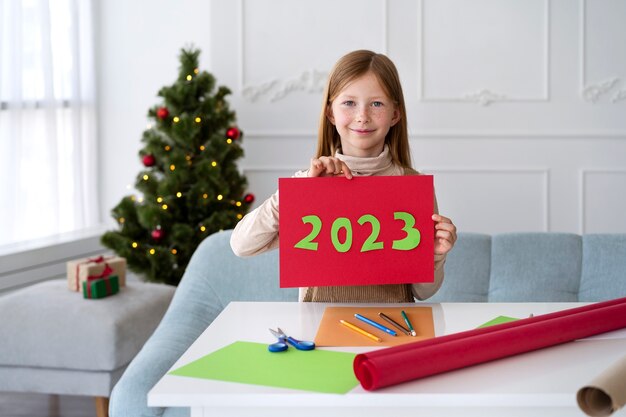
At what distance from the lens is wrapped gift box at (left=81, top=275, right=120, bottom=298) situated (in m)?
3.05

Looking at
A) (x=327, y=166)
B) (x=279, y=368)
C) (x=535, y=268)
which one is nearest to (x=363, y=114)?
(x=327, y=166)

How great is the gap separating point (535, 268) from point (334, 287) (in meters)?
0.87

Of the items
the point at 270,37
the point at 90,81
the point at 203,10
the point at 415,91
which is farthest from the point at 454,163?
the point at 90,81

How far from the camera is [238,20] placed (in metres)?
4.71

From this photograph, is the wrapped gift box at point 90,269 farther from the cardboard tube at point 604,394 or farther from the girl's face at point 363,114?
the cardboard tube at point 604,394

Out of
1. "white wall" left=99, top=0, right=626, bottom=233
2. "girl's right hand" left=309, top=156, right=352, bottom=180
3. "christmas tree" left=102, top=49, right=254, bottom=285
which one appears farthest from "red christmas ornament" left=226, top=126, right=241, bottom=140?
"girl's right hand" left=309, top=156, right=352, bottom=180

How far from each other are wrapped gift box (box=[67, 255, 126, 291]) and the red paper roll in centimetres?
216

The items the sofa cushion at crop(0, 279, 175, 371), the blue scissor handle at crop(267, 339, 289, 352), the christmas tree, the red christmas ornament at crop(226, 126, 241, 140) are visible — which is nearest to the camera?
the blue scissor handle at crop(267, 339, 289, 352)

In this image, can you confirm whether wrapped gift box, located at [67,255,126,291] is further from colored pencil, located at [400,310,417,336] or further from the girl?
colored pencil, located at [400,310,417,336]

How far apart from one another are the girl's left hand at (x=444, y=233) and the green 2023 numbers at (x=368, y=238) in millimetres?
61

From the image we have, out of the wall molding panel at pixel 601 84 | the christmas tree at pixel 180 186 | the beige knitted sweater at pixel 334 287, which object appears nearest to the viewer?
the beige knitted sweater at pixel 334 287

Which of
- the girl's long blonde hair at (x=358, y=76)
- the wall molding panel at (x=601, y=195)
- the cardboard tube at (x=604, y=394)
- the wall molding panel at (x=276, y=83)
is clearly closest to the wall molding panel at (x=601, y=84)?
the wall molding panel at (x=601, y=195)

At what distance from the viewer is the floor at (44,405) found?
10.8 ft

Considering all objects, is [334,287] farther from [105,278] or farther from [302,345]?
[105,278]
